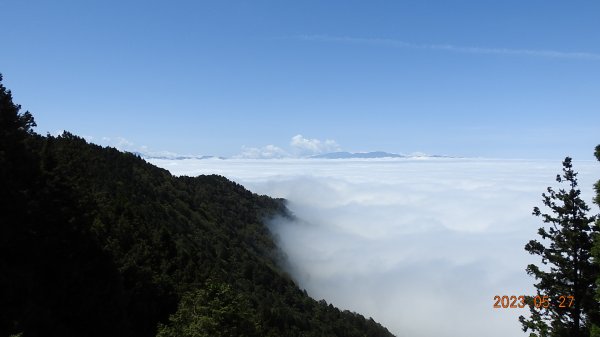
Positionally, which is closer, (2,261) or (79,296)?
(2,261)

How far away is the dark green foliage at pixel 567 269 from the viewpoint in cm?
2255

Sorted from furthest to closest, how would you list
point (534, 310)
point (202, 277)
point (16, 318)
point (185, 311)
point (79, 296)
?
point (202, 277)
point (79, 296)
point (534, 310)
point (16, 318)
point (185, 311)

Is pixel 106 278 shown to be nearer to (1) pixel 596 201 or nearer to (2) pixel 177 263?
(2) pixel 177 263

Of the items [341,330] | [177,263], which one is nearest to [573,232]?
[177,263]

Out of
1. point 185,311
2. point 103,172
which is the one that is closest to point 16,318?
point 185,311

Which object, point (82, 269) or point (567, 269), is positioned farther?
point (82, 269)

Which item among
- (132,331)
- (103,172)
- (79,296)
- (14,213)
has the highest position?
(103,172)

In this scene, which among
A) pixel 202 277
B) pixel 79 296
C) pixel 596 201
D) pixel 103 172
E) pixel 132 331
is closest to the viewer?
pixel 596 201

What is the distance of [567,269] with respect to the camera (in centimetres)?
2317

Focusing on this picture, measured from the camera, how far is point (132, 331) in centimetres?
3269

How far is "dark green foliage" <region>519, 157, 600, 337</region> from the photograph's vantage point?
2255 centimetres

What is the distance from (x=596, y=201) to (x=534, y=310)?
9307 mm

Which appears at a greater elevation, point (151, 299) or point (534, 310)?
point (534, 310)

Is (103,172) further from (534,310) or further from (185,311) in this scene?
(534,310)
